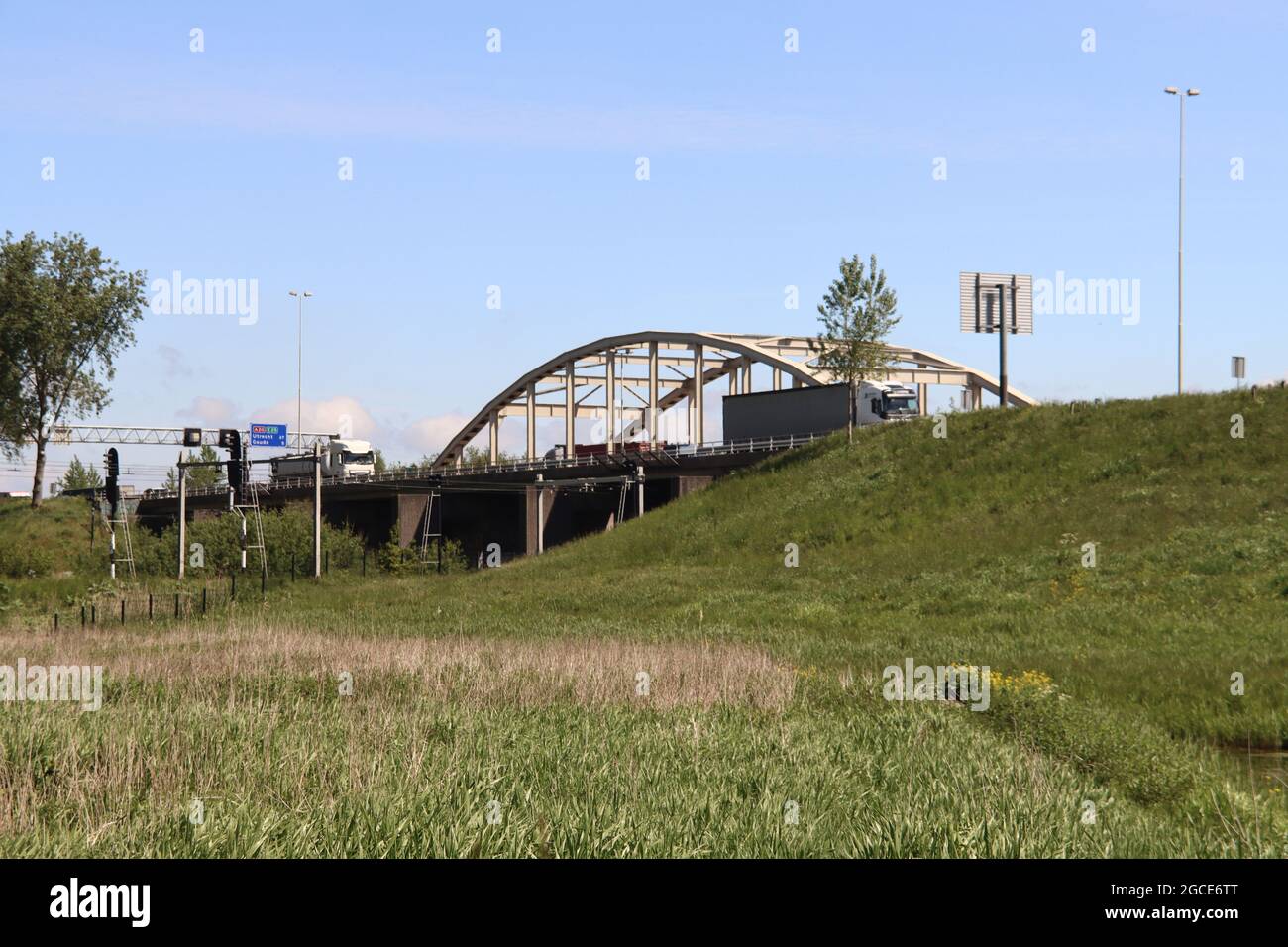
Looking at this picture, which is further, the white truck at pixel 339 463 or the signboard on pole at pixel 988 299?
the white truck at pixel 339 463

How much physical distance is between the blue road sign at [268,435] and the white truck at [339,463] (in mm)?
1694

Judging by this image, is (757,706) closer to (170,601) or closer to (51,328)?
(170,601)

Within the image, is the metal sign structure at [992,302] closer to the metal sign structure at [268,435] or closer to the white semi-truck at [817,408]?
the white semi-truck at [817,408]

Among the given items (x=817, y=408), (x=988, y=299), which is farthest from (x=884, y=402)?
(x=988, y=299)

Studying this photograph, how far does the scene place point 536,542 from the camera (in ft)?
246

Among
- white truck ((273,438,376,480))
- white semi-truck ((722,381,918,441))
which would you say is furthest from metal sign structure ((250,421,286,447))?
white semi-truck ((722,381,918,441))

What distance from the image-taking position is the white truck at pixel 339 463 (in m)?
97.8

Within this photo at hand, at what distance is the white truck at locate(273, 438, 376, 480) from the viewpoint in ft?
321

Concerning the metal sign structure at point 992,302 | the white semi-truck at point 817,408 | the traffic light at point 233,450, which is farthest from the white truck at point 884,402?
the traffic light at point 233,450

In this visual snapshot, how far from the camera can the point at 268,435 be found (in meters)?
99.2

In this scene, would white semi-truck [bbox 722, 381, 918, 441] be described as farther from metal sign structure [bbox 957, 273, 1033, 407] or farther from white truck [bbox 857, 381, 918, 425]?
metal sign structure [bbox 957, 273, 1033, 407]

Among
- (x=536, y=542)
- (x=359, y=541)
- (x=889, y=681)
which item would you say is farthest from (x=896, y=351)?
(x=889, y=681)

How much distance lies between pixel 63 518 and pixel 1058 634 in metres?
72.7
